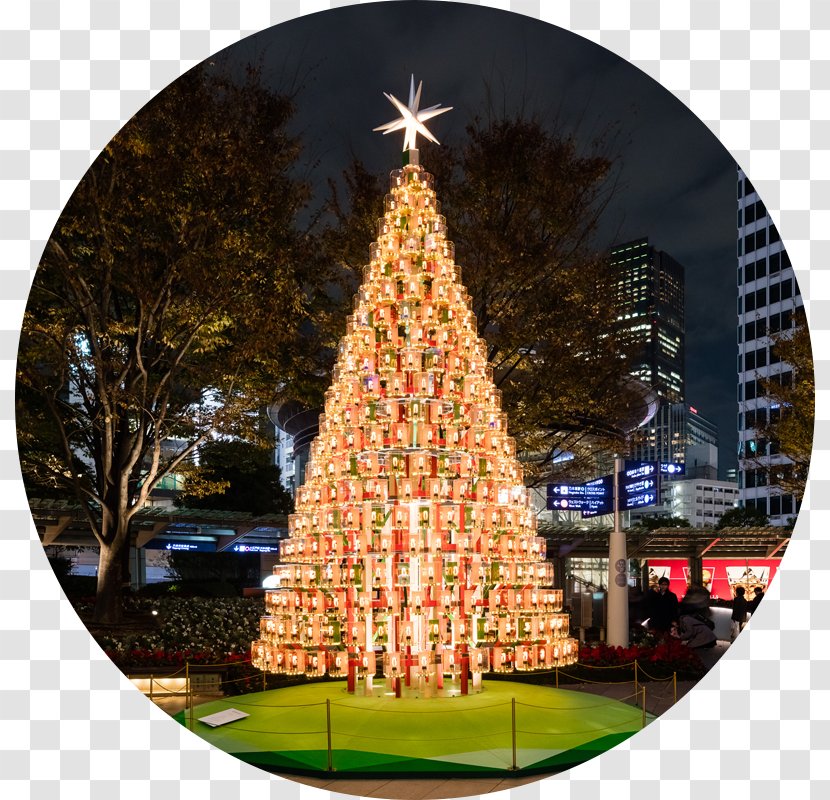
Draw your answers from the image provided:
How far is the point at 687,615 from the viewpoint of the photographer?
14.7m

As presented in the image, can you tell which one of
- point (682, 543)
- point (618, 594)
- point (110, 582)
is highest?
point (682, 543)

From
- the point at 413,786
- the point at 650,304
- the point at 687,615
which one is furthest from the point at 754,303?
the point at 413,786

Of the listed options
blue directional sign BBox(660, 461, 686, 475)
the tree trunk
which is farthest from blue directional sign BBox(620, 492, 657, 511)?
the tree trunk

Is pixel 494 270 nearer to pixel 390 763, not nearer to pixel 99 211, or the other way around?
pixel 99 211

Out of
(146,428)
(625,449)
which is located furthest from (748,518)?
(146,428)

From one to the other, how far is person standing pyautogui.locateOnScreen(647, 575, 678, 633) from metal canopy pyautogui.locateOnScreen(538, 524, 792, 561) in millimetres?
7652

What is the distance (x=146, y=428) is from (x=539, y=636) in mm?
8058

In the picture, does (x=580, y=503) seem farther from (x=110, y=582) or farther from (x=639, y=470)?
(x=110, y=582)

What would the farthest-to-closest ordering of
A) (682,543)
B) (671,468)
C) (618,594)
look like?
(682,543)
(671,468)
(618,594)

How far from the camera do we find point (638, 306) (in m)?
15.0

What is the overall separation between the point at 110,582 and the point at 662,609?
1026 centimetres

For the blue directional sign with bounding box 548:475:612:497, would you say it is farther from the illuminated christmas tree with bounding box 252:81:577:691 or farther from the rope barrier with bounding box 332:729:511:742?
the rope barrier with bounding box 332:729:511:742

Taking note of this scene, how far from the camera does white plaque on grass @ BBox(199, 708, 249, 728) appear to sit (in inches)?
289

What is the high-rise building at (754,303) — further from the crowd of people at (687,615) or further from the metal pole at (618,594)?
the metal pole at (618,594)
